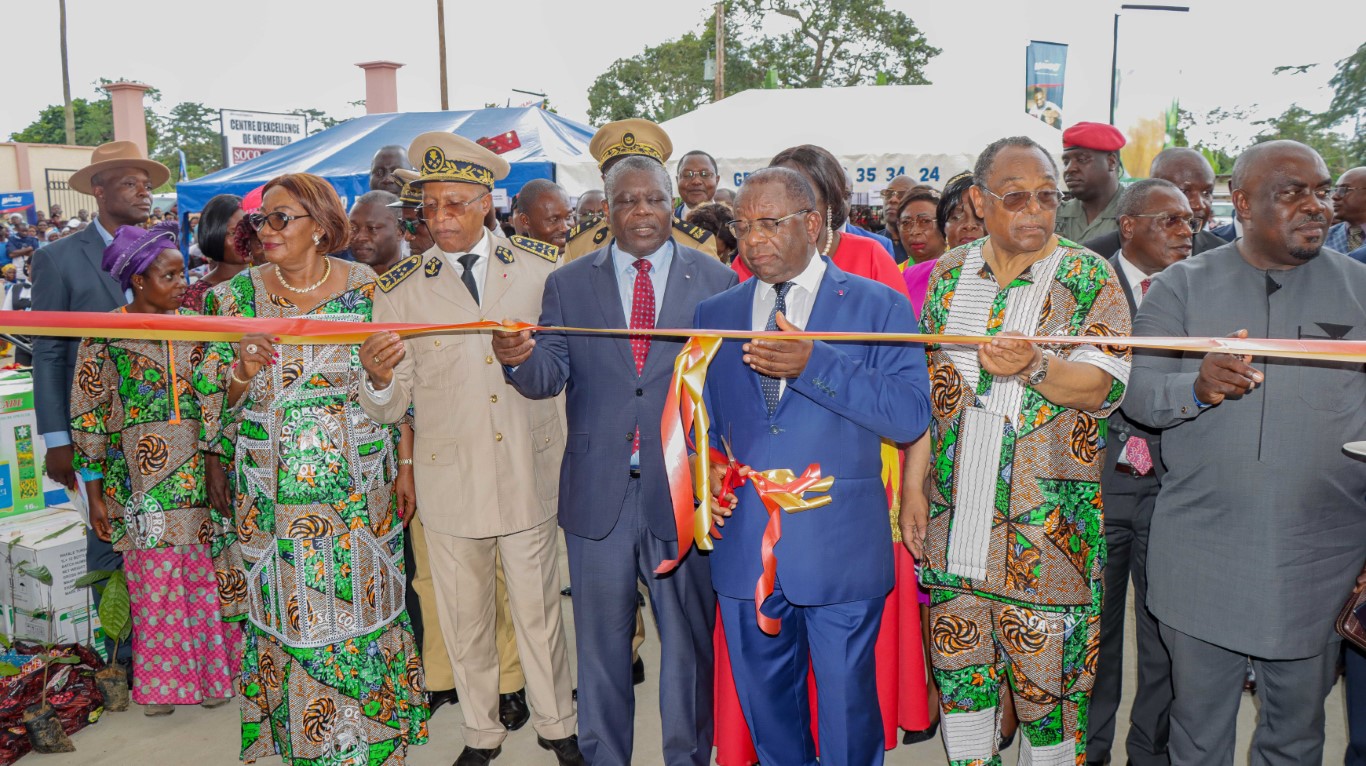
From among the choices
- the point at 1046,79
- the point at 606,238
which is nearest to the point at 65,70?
the point at 1046,79

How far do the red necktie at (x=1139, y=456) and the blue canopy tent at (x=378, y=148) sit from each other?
11321 millimetres

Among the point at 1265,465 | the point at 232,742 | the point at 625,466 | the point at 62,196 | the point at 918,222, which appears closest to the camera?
the point at 1265,465

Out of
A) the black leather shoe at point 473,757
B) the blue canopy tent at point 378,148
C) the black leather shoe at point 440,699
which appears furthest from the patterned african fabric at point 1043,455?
the blue canopy tent at point 378,148

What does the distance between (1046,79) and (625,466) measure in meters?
23.5

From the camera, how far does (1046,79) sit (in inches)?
931

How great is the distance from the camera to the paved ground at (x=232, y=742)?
13.3ft

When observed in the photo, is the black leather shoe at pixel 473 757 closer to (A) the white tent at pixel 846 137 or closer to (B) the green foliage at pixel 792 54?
(A) the white tent at pixel 846 137

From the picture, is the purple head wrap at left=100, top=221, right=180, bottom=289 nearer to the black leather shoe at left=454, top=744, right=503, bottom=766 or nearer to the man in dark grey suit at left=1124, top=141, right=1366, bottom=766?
the black leather shoe at left=454, top=744, right=503, bottom=766

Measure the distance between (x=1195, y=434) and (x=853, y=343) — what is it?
1090 mm

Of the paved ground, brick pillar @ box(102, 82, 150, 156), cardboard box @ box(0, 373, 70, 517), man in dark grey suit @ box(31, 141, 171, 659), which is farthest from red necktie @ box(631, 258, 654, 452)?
brick pillar @ box(102, 82, 150, 156)

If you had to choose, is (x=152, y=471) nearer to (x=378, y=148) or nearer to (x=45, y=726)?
(x=45, y=726)

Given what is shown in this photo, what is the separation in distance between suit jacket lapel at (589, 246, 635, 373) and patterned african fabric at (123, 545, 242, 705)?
234 cm

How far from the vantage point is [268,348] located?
10.9 ft

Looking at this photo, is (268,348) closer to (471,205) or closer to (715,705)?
(471,205)
